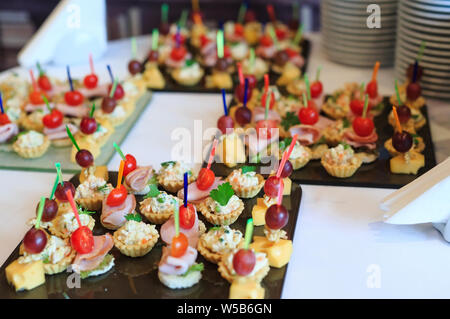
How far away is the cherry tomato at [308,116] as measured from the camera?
244cm

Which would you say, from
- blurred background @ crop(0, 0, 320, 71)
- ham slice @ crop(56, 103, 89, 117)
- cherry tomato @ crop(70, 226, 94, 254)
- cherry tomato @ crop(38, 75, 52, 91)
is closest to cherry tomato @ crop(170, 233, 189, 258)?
cherry tomato @ crop(70, 226, 94, 254)

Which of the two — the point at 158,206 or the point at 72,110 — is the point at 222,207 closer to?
the point at 158,206

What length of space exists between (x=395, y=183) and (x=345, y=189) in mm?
165

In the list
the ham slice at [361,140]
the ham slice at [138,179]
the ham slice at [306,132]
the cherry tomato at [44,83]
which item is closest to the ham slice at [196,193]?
the ham slice at [138,179]

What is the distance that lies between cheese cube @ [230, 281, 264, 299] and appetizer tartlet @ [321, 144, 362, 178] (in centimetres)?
68

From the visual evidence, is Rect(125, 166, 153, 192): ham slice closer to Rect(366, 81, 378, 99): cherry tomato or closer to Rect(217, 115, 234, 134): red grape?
Rect(217, 115, 234, 134): red grape

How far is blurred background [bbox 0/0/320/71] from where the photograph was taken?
430cm

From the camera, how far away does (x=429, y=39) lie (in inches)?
105

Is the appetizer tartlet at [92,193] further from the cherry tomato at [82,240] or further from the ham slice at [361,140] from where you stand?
the ham slice at [361,140]

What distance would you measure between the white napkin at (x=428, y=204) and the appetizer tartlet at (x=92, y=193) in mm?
866
